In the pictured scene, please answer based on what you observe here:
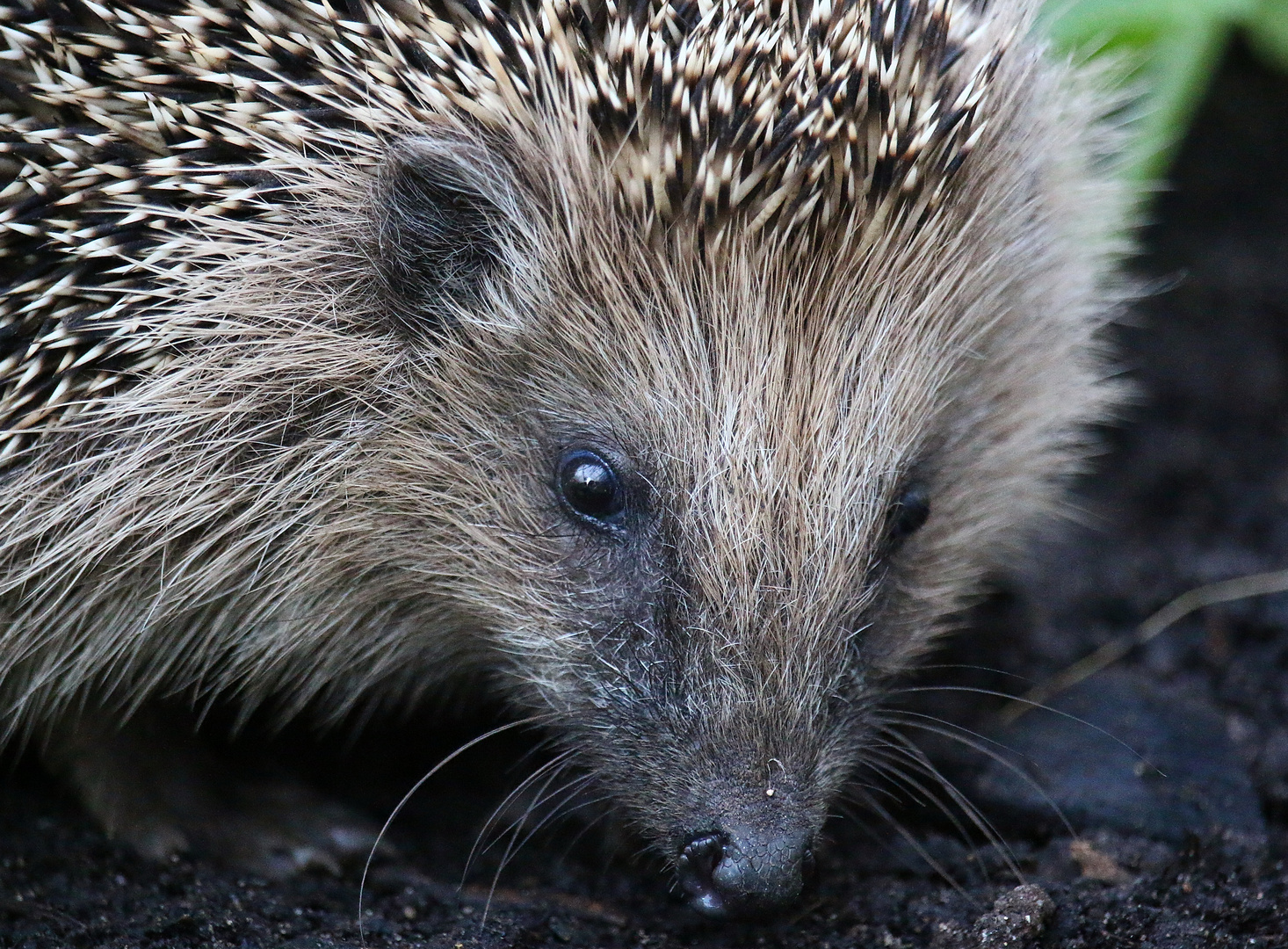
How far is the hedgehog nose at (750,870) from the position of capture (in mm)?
2074

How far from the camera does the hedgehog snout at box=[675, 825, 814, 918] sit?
2.08 metres

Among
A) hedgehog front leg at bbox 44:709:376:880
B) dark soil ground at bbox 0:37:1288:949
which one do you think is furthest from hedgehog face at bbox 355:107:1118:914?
hedgehog front leg at bbox 44:709:376:880

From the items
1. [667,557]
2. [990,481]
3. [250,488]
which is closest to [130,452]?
[250,488]

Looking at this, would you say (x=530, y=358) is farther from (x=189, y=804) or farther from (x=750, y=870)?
(x=189, y=804)

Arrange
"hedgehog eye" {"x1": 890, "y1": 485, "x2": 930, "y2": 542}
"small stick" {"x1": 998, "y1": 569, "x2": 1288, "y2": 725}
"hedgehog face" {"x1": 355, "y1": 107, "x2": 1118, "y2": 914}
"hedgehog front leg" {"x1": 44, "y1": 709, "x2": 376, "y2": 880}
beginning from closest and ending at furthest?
"hedgehog face" {"x1": 355, "y1": 107, "x2": 1118, "y2": 914}
"hedgehog eye" {"x1": 890, "y1": 485, "x2": 930, "y2": 542}
"hedgehog front leg" {"x1": 44, "y1": 709, "x2": 376, "y2": 880}
"small stick" {"x1": 998, "y1": 569, "x2": 1288, "y2": 725}

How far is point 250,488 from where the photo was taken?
8.21ft

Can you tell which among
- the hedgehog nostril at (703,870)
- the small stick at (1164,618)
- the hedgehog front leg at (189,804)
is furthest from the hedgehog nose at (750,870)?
the small stick at (1164,618)

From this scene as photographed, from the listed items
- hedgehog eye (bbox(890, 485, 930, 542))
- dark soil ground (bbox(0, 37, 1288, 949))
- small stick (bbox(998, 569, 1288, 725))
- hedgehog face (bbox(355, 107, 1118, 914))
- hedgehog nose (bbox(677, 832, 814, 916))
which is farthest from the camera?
small stick (bbox(998, 569, 1288, 725))

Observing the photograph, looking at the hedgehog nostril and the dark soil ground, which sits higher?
the hedgehog nostril

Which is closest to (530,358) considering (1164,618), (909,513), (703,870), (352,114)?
(352,114)

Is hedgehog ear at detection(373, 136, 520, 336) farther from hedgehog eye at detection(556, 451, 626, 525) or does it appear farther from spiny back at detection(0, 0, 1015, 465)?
hedgehog eye at detection(556, 451, 626, 525)

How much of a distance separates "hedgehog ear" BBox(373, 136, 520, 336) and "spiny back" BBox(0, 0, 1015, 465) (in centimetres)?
7

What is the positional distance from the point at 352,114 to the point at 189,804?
145cm

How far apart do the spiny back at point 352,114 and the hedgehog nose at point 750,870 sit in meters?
1.00
